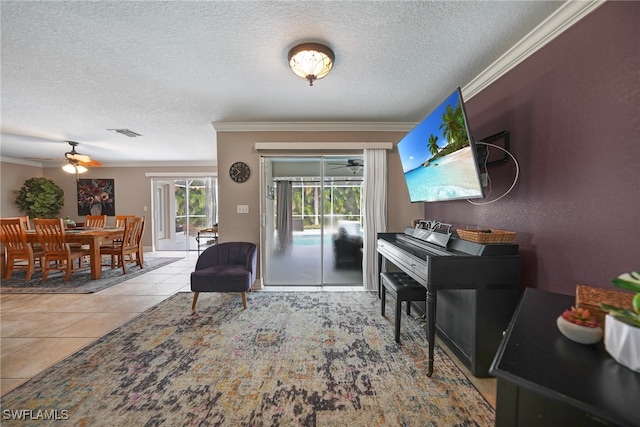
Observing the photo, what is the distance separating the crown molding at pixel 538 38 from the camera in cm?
135

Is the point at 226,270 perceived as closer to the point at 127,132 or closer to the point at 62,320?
the point at 62,320

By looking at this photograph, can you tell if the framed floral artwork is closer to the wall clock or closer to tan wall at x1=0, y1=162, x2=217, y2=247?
tan wall at x1=0, y1=162, x2=217, y2=247

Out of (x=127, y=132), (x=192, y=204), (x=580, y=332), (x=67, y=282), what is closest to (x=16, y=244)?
(x=67, y=282)

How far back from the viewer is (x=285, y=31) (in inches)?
63.9

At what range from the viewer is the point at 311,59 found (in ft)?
5.79

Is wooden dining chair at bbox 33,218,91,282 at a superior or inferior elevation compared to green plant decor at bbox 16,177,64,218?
inferior

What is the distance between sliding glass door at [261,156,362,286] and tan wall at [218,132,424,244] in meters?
0.24

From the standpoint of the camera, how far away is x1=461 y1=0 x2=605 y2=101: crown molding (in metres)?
1.35

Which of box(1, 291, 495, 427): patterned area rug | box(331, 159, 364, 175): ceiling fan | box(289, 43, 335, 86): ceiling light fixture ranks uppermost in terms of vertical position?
box(289, 43, 335, 86): ceiling light fixture

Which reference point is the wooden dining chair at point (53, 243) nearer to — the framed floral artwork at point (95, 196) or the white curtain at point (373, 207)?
the framed floral artwork at point (95, 196)

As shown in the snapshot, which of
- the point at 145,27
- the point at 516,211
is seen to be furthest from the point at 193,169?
the point at 516,211

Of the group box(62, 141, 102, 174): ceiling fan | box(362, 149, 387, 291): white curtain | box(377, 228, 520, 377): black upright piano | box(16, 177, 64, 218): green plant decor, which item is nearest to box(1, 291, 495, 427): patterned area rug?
box(377, 228, 520, 377): black upright piano

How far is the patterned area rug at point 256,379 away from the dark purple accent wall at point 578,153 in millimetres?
1018

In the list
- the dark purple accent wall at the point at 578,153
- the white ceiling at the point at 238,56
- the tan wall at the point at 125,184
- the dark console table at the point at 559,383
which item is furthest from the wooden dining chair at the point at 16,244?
the dark purple accent wall at the point at 578,153
